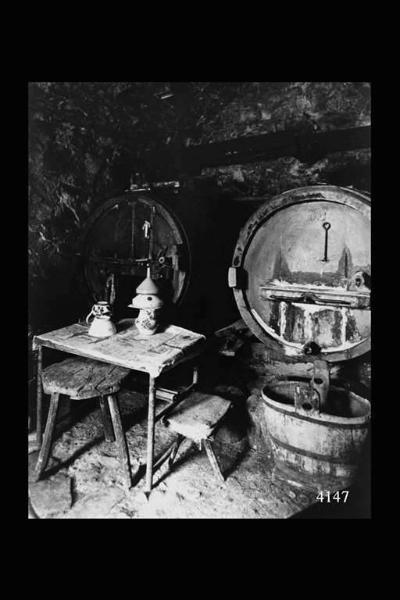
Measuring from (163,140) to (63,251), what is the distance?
1.79m

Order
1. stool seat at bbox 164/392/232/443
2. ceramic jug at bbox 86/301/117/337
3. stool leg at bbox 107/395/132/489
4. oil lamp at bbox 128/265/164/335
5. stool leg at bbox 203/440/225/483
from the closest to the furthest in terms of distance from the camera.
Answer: stool seat at bbox 164/392/232/443 → stool leg at bbox 107/395/132/489 → stool leg at bbox 203/440/225/483 → oil lamp at bbox 128/265/164/335 → ceramic jug at bbox 86/301/117/337

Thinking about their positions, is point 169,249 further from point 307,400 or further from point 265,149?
point 307,400

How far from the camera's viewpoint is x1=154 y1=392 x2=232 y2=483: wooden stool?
2706 millimetres

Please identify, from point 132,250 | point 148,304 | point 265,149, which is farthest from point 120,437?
point 265,149

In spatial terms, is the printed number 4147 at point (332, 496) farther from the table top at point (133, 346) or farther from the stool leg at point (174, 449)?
the table top at point (133, 346)

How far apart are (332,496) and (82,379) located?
216cm

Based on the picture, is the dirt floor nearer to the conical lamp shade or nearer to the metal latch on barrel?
the metal latch on barrel

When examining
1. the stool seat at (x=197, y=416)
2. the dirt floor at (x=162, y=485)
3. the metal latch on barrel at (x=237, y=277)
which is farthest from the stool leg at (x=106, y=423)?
the metal latch on barrel at (x=237, y=277)

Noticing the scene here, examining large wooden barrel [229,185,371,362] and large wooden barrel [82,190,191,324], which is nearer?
large wooden barrel [229,185,371,362]

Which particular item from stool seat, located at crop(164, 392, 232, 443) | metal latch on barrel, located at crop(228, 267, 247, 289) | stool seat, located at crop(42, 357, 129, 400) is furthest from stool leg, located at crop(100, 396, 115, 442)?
metal latch on barrel, located at crop(228, 267, 247, 289)

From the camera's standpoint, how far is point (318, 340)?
2.90m

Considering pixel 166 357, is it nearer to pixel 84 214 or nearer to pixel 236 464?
pixel 236 464

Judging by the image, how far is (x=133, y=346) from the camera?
9.77 ft

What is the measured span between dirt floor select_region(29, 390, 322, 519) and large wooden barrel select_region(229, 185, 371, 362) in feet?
3.45
